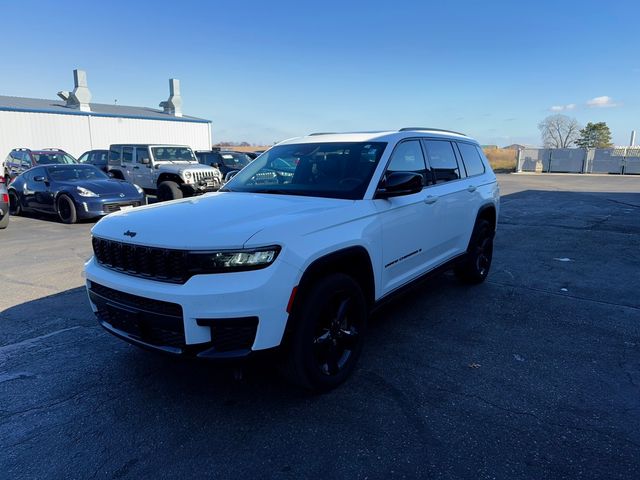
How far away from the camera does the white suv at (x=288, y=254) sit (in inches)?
100

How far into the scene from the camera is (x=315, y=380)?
2.93 meters

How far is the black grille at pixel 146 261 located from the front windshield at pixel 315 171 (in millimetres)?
1351

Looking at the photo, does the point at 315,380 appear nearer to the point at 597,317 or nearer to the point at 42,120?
the point at 597,317

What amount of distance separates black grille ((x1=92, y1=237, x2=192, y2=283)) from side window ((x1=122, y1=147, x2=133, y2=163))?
12765 millimetres

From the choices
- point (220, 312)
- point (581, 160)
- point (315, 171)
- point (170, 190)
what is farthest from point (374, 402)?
point (581, 160)

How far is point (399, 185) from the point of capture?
343 cm

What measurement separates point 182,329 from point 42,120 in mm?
31678

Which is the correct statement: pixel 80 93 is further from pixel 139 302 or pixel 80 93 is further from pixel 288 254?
pixel 288 254

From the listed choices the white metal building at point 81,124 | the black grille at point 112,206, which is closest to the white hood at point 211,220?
the black grille at point 112,206

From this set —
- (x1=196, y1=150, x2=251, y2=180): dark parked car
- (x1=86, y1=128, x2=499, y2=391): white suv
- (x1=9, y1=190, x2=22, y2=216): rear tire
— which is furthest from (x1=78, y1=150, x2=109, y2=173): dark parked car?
(x1=86, y1=128, x2=499, y2=391): white suv

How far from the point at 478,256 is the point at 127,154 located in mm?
13021

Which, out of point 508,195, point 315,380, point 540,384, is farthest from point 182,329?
point 508,195

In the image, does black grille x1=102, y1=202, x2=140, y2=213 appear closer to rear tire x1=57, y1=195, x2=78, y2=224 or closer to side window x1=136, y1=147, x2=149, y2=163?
rear tire x1=57, y1=195, x2=78, y2=224

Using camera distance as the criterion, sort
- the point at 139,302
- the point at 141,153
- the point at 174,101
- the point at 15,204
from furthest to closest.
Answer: the point at 174,101, the point at 141,153, the point at 15,204, the point at 139,302
